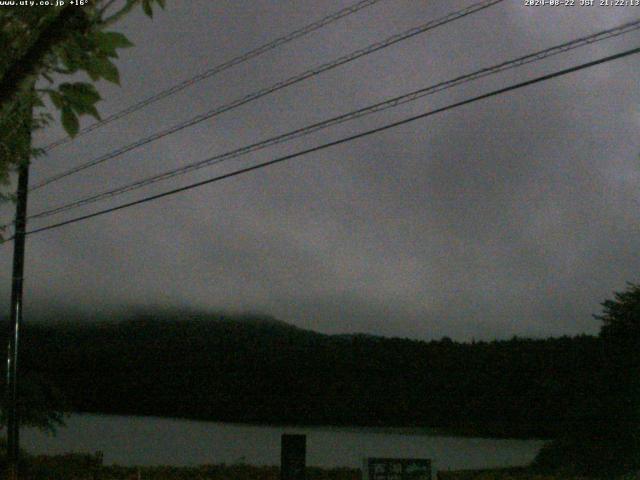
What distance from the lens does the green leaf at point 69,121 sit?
3111 millimetres

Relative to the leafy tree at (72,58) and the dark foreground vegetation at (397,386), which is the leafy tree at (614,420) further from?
the leafy tree at (72,58)

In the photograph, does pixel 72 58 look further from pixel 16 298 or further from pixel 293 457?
pixel 16 298

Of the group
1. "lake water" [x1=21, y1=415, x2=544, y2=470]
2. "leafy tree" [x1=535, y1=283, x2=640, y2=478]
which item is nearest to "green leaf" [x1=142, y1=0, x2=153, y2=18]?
"lake water" [x1=21, y1=415, x2=544, y2=470]

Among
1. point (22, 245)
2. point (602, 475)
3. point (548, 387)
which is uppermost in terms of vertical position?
point (22, 245)

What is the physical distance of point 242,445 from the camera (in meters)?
26.3

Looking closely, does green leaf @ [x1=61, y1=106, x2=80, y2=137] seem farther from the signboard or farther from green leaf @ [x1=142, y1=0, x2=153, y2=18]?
the signboard

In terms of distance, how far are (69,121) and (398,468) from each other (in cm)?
1070

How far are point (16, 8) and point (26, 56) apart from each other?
0.50 meters

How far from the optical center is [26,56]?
3072mm

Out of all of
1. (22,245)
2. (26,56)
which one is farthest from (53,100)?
(22,245)

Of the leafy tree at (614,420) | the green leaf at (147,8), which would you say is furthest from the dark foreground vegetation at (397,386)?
the green leaf at (147,8)

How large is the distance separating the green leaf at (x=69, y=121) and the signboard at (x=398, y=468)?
10.4 m

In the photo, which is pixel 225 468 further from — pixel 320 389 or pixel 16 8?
pixel 320 389

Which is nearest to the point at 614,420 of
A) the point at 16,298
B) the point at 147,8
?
the point at 16,298
